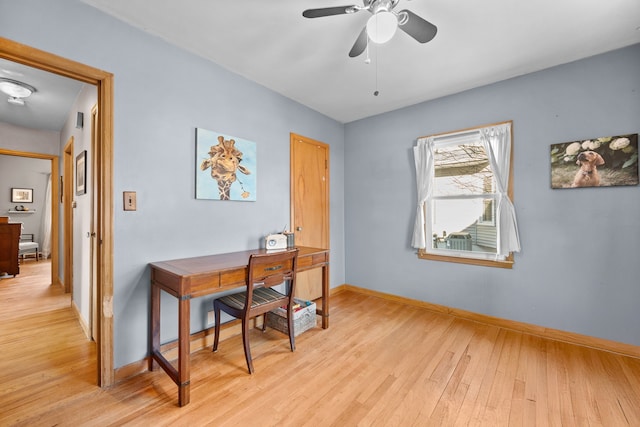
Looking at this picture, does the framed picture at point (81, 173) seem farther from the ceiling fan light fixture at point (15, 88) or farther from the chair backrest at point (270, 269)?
the chair backrest at point (270, 269)

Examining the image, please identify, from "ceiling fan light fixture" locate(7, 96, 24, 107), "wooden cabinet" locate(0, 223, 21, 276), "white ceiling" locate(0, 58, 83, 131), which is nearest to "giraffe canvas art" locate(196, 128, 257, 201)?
"white ceiling" locate(0, 58, 83, 131)

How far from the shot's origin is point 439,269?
3115mm

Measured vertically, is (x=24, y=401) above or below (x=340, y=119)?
below

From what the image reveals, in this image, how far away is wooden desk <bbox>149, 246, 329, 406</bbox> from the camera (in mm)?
1610

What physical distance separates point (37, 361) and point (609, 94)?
16.9 ft

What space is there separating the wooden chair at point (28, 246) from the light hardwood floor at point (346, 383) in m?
4.46

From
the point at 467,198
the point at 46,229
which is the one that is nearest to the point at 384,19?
the point at 467,198

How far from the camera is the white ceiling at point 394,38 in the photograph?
1778 millimetres

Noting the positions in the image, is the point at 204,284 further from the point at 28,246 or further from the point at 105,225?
the point at 28,246

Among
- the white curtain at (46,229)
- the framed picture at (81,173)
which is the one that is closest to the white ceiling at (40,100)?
the framed picture at (81,173)

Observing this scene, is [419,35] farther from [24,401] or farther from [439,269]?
[24,401]

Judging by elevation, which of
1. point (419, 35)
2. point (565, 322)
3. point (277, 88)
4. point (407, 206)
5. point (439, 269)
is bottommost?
point (565, 322)

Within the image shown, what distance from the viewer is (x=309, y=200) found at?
343 centimetres

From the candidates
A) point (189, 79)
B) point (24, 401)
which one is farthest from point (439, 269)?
point (24, 401)
